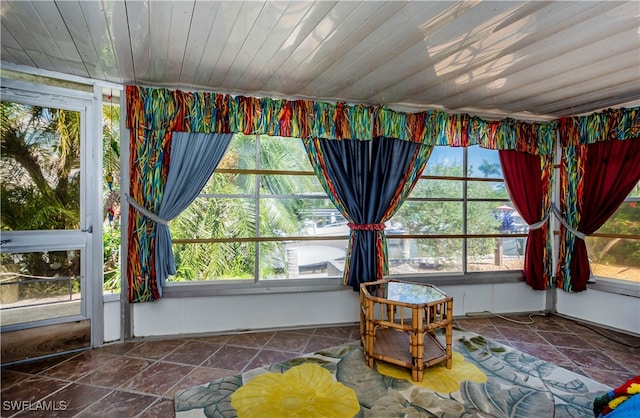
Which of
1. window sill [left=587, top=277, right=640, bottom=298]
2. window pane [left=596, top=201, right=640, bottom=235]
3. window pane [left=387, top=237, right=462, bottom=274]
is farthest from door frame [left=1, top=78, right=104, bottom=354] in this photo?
window pane [left=596, top=201, right=640, bottom=235]

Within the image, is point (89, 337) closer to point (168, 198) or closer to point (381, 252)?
point (168, 198)

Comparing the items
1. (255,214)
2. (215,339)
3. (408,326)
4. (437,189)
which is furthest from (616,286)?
(215,339)

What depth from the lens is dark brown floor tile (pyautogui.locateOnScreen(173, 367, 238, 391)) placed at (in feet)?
7.39

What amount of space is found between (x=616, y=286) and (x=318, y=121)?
3.51 m

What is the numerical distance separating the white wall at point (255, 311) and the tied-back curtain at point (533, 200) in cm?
72

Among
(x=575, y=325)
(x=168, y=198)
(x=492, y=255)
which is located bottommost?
(x=575, y=325)

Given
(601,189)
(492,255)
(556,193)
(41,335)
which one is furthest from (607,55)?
(41,335)

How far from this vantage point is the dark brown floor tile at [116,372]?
7.45 feet

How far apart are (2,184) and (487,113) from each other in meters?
4.58

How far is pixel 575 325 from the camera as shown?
138 inches

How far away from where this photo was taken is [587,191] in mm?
3578

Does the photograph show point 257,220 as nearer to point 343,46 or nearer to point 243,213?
point 243,213

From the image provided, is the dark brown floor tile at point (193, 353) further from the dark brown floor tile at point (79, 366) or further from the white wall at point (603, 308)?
the white wall at point (603, 308)

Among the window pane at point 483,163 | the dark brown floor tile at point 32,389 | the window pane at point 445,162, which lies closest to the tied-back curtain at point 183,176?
the dark brown floor tile at point 32,389
